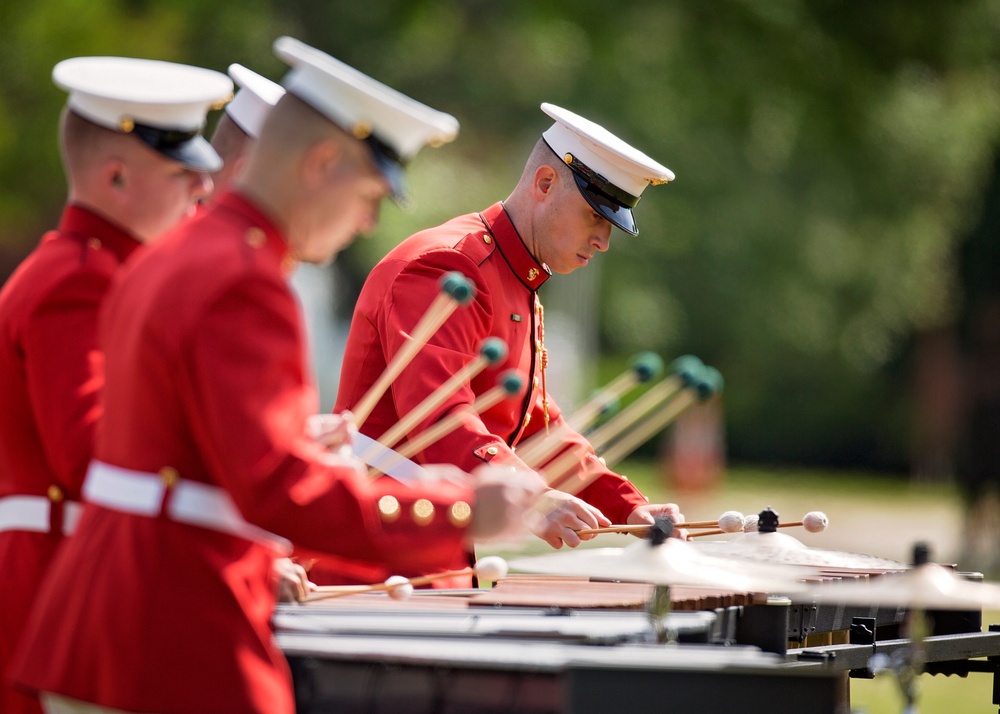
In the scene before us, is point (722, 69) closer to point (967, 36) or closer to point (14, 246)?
point (967, 36)

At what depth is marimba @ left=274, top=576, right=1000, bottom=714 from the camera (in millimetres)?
2750

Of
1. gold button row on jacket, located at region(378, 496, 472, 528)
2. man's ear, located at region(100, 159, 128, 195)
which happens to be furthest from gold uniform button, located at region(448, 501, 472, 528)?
man's ear, located at region(100, 159, 128, 195)

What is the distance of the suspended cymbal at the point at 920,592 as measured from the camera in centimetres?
296

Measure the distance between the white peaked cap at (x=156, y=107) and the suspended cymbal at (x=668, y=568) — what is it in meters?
1.06

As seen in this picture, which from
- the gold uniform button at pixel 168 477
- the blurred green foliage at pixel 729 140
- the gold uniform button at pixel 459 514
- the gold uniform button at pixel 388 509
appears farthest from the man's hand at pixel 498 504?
the blurred green foliage at pixel 729 140

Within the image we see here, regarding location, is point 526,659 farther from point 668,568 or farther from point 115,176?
point 115,176

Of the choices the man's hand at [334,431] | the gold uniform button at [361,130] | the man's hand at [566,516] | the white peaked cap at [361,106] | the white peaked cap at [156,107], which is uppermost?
the white peaked cap at [156,107]

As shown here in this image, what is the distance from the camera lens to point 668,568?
3.06 metres

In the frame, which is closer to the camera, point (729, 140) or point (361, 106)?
point (361, 106)

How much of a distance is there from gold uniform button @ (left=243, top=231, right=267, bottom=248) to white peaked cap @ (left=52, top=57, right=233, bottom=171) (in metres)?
0.45

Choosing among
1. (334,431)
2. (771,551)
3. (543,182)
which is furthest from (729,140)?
(334,431)

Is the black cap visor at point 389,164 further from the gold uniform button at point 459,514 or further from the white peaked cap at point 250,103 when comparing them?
the white peaked cap at point 250,103

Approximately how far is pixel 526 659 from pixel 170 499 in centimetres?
72

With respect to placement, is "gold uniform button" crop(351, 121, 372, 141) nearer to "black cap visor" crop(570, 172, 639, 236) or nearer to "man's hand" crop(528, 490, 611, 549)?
"man's hand" crop(528, 490, 611, 549)
